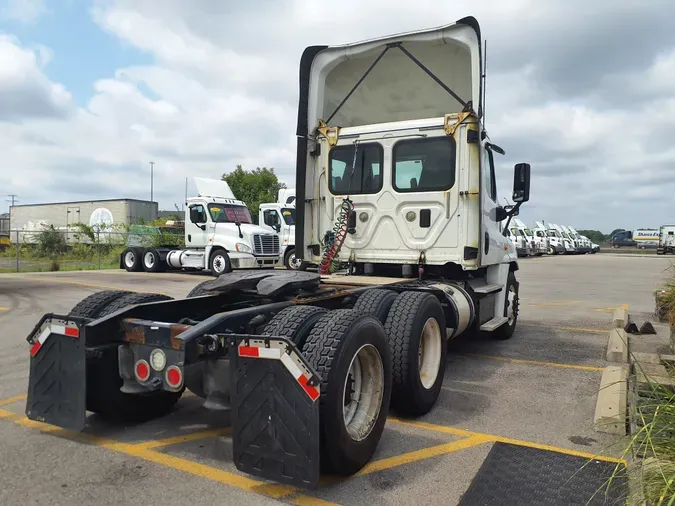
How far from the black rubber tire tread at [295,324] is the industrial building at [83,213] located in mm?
40758

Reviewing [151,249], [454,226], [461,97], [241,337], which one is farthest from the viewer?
[151,249]

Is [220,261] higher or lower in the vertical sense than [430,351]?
higher

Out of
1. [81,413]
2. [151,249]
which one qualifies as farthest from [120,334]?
[151,249]

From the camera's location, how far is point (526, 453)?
3867mm

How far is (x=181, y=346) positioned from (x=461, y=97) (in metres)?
5.13

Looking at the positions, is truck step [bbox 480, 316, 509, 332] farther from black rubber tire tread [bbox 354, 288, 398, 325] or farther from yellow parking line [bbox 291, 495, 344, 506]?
yellow parking line [bbox 291, 495, 344, 506]

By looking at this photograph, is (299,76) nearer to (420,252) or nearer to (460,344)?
(420,252)

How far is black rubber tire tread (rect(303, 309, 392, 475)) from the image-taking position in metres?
3.15

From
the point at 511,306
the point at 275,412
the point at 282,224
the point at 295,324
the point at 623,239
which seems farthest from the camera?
the point at 623,239

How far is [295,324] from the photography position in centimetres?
360

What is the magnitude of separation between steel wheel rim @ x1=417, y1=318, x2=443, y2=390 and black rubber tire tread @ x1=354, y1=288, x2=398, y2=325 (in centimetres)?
39

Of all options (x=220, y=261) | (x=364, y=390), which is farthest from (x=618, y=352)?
(x=220, y=261)

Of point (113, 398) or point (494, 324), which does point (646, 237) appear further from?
point (113, 398)

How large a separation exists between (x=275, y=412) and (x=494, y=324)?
4668 mm
